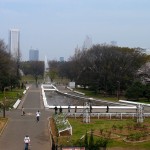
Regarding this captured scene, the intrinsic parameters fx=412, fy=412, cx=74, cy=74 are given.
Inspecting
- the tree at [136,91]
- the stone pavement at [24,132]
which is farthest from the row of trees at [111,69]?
the stone pavement at [24,132]

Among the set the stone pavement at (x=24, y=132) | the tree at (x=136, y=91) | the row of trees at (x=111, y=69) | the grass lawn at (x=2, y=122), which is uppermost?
the row of trees at (x=111, y=69)

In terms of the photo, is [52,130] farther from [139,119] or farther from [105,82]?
[105,82]

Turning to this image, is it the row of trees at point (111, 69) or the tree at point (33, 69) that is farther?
the tree at point (33, 69)

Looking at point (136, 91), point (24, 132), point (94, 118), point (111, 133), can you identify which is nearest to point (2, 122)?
point (24, 132)

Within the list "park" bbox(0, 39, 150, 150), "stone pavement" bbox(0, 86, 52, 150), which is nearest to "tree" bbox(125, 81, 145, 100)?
"park" bbox(0, 39, 150, 150)

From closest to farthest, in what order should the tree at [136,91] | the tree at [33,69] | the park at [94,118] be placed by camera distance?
the park at [94,118] → the tree at [136,91] → the tree at [33,69]

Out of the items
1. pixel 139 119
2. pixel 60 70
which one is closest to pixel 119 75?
pixel 139 119

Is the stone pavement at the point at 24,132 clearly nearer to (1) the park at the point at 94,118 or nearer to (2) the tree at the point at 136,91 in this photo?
(1) the park at the point at 94,118

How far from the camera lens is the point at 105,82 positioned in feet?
233

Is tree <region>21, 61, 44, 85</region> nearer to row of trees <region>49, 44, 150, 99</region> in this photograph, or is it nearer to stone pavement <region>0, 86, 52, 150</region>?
row of trees <region>49, 44, 150, 99</region>

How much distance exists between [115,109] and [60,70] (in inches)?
3814

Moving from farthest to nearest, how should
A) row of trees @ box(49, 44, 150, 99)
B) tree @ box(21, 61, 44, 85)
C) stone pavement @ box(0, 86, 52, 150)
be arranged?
tree @ box(21, 61, 44, 85) < row of trees @ box(49, 44, 150, 99) < stone pavement @ box(0, 86, 52, 150)

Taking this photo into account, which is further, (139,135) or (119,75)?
(119,75)

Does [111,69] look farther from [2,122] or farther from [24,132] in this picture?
[24,132]
